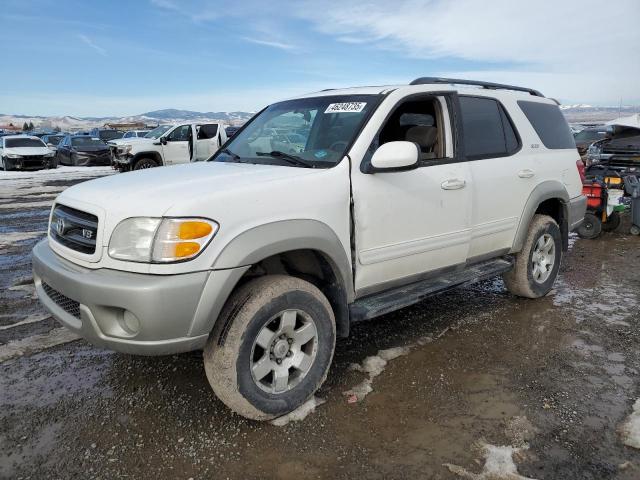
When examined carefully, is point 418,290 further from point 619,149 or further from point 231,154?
point 619,149

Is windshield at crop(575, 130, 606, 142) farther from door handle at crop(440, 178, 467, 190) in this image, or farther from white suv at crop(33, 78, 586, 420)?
door handle at crop(440, 178, 467, 190)

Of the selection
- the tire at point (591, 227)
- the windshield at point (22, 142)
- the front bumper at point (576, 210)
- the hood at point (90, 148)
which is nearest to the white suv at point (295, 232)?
the front bumper at point (576, 210)

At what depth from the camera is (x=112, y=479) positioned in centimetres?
241

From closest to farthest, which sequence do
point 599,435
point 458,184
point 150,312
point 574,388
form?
point 150,312 < point 599,435 < point 574,388 < point 458,184

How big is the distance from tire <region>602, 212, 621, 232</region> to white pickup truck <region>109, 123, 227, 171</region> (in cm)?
1137

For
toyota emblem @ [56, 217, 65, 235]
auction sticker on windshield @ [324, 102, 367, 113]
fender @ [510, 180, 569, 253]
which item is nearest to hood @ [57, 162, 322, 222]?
toyota emblem @ [56, 217, 65, 235]

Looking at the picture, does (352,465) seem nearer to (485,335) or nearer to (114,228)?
(114,228)

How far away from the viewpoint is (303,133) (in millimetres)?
3662

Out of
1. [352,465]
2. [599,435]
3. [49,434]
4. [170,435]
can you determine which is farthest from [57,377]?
[599,435]

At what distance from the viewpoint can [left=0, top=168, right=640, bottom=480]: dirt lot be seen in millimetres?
2512

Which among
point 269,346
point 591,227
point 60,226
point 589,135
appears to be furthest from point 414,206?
point 589,135

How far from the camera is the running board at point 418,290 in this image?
324cm

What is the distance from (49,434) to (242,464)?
1.13 meters

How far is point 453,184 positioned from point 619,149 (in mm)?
6834
